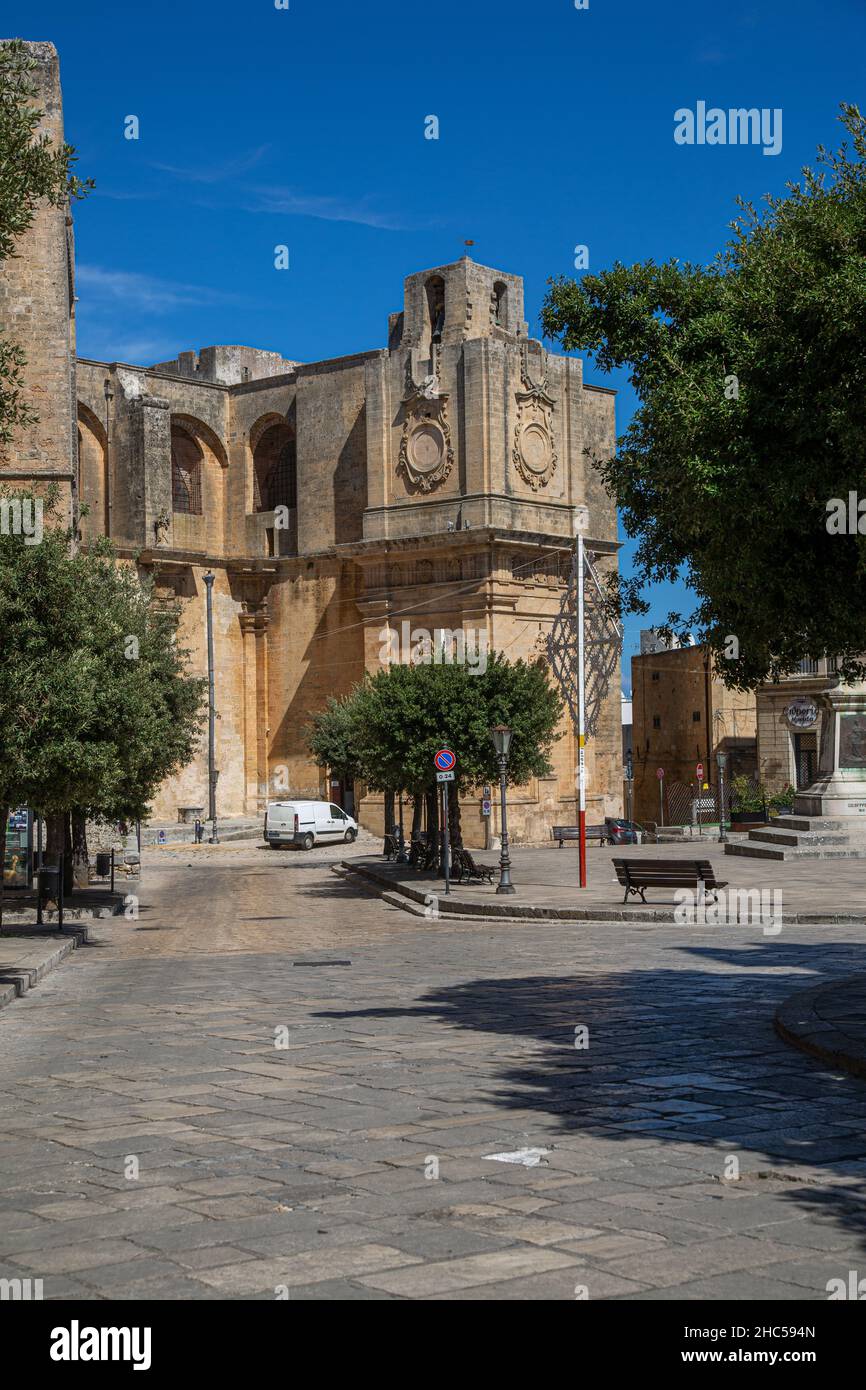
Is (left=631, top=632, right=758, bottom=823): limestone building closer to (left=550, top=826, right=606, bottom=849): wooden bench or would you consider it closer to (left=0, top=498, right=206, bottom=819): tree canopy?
(left=550, top=826, right=606, bottom=849): wooden bench

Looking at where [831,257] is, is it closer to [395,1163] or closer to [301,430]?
[395,1163]

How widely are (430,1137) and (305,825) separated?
1495 inches

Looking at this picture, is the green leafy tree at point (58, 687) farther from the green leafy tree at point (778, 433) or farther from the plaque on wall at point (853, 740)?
the plaque on wall at point (853, 740)

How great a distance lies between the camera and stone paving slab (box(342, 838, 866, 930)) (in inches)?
817

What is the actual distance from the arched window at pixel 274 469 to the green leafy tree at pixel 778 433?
44.4 metres

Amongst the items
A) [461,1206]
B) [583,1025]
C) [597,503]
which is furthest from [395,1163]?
[597,503]

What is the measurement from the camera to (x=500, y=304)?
48781 mm

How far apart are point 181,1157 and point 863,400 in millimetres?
5192

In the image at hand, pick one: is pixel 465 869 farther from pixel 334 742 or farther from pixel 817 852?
pixel 334 742

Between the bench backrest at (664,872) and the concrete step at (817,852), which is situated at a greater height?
the bench backrest at (664,872)

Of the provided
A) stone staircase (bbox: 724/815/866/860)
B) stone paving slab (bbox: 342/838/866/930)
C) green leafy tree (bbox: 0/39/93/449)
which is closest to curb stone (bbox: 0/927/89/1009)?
green leafy tree (bbox: 0/39/93/449)

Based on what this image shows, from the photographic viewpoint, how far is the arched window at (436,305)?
159 feet

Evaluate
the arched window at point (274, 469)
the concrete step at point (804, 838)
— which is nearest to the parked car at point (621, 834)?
the concrete step at point (804, 838)

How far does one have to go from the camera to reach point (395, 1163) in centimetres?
681
